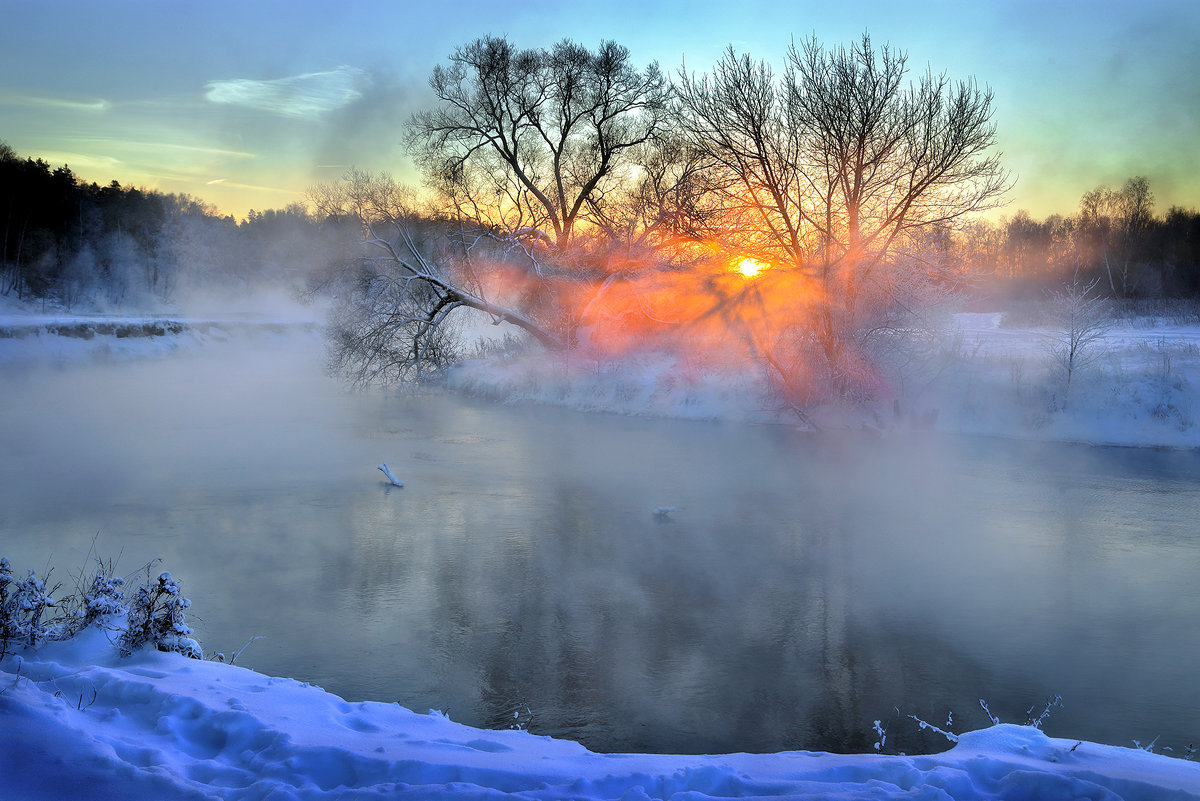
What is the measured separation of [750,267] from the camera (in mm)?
20156

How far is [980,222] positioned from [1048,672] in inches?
549

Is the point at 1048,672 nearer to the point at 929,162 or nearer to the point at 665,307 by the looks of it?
the point at 929,162

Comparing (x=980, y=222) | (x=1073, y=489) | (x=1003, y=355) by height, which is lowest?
(x=1073, y=489)

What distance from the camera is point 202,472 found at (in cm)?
1448

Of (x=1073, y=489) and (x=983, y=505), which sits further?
(x=1073, y=489)

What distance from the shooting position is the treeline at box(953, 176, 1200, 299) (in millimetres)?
42062

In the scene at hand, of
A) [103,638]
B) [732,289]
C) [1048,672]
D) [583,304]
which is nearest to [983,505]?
[1048,672]

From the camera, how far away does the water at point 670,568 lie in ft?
21.0

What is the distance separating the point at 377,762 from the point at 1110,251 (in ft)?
176

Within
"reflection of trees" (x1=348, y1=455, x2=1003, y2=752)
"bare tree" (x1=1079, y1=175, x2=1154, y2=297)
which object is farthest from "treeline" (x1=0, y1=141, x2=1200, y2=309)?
"reflection of trees" (x1=348, y1=455, x2=1003, y2=752)

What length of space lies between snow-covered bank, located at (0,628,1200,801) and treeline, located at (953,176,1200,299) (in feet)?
Answer: 121

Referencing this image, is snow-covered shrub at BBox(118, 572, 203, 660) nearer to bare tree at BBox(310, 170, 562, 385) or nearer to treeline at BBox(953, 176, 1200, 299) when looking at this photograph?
bare tree at BBox(310, 170, 562, 385)

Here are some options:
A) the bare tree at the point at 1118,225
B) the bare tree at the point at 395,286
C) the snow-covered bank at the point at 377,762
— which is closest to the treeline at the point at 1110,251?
the bare tree at the point at 1118,225

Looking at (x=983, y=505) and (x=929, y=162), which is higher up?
(x=929, y=162)
